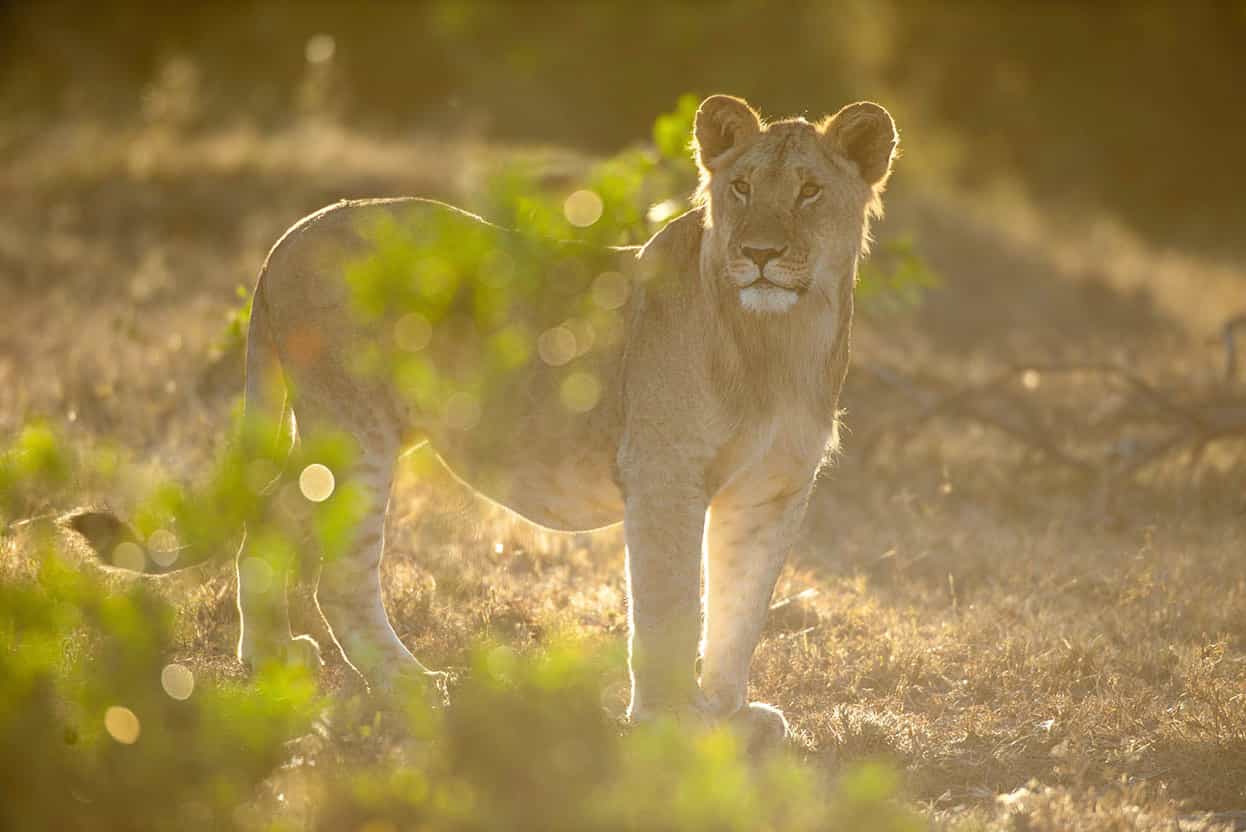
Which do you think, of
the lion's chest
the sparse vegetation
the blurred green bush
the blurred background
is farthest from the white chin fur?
the blurred background

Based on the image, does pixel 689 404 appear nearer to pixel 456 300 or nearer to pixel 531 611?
pixel 456 300

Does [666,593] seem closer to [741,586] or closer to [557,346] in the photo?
[741,586]

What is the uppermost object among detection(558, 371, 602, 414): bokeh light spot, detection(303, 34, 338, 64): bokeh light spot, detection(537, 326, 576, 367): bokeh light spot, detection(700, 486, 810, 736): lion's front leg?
detection(537, 326, 576, 367): bokeh light spot

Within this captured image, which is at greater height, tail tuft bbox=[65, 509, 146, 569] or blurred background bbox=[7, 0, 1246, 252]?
tail tuft bbox=[65, 509, 146, 569]

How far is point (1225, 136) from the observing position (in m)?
25.9

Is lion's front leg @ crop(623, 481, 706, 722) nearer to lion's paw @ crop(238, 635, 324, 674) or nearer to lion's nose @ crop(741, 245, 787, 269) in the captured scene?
lion's nose @ crop(741, 245, 787, 269)

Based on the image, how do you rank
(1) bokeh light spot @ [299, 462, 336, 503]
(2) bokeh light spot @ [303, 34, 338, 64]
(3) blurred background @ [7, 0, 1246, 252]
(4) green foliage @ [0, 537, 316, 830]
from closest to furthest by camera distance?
1. (4) green foliage @ [0, 537, 316, 830]
2. (1) bokeh light spot @ [299, 462, 336, 503]
3. (2) bokeh light spot @ [303, 34, 338, 64]
4. (3) blurred background @ [7, 0, 1246, 252]

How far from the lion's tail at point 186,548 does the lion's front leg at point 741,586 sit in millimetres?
1589

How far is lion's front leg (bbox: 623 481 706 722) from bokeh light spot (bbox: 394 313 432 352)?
0.87 meters

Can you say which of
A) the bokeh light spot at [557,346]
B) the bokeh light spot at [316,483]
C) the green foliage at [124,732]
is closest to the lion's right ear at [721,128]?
the bokeh light spot at [557,346]

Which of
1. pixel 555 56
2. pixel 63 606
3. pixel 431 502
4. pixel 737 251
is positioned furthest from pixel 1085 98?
pixel 63 606

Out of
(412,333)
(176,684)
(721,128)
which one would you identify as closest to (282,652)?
(412,333)

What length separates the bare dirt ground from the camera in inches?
214

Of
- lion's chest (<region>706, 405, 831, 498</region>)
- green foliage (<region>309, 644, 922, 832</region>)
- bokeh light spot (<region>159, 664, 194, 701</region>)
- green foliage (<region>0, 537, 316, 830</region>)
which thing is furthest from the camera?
lion's chest (<region>706, 405, 831, 498</region>)
